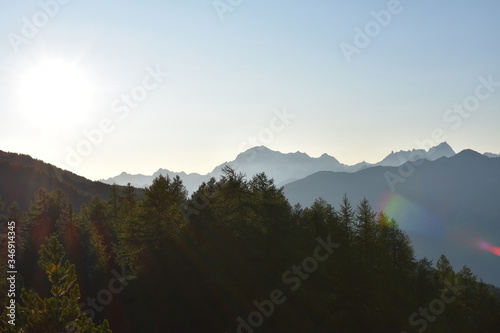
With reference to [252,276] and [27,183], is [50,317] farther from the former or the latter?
[27,183]

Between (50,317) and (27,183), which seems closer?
(50,317)

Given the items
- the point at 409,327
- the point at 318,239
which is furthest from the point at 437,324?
the point at 318,239

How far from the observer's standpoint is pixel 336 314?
3136 centimetres

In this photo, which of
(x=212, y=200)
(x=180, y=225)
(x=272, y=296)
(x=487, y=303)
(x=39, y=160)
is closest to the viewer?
(x=272, y=296)

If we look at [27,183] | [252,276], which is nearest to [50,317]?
[252,276]

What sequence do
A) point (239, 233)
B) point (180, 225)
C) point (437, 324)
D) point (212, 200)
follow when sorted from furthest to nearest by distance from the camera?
point (212, 200) → point (437, 324) → point (180, 225) → point (239, 233)

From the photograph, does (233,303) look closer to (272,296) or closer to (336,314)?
(272,296)

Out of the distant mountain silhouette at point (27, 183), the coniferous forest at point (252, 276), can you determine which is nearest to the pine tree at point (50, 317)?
the coniferous forest at point (252, 276)

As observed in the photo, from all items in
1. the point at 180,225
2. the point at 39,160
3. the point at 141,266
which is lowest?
the point at 141,266

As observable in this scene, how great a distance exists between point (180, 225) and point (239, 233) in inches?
275

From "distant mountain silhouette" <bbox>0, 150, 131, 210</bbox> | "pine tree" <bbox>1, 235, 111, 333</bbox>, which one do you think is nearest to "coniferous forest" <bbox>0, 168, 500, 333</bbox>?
"pine tree" <bbox>1, 235, 111, 333</bbox>

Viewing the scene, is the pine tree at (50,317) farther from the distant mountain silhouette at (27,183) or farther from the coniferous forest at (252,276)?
the distant mountain silhouette at (27,183)

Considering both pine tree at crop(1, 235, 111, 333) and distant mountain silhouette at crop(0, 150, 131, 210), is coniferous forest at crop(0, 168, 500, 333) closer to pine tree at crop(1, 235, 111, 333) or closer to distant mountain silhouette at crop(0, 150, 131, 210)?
pine tree at crop(1, 235, 111, 333)

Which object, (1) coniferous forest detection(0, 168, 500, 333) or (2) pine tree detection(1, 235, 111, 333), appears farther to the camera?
(1) coniferous forest detection(0, 168, 500, 333)
